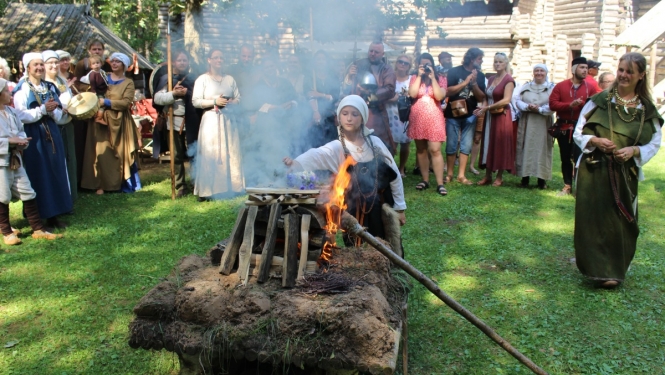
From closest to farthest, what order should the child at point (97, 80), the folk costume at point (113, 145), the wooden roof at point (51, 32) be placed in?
the child at point (97, 80) → the folk costume at point (113, 145) → the wooden roof at point (51, 32)

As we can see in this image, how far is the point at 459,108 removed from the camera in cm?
880

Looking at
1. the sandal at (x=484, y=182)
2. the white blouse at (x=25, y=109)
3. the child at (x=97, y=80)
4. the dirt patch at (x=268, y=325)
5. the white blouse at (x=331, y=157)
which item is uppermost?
the child at (x=97, y=80)

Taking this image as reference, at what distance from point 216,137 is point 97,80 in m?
2.11

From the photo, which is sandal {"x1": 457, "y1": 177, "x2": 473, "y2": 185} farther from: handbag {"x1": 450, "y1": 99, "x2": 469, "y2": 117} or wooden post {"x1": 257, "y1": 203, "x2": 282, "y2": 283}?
wooden post {"x1": 257, "y1": 203, "x2": 282, "y2": 283}

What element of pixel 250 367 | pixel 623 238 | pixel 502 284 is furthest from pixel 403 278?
pixel 623 238

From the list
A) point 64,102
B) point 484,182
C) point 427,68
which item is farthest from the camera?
point 484,182

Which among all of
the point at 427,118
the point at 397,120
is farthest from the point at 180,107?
the point at 427,118

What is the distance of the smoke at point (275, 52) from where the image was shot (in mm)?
6156

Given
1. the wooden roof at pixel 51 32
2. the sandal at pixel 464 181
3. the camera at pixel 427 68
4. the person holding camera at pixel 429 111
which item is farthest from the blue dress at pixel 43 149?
the wooden roof at pixel 51 32

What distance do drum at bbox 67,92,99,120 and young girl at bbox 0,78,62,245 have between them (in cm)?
123

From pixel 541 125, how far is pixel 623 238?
13.3 ft

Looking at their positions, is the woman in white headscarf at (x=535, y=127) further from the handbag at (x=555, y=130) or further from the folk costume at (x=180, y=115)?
the folk costume at (x=180, y=115)

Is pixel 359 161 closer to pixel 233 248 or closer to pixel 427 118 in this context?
pixel 233 248

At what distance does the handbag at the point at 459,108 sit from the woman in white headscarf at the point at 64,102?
5597 mm
